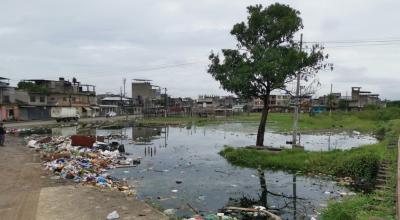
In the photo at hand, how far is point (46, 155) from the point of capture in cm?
2242

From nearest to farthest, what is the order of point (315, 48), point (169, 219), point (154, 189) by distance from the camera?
point (169, 219) < point (154, 189) < point (315, 48)

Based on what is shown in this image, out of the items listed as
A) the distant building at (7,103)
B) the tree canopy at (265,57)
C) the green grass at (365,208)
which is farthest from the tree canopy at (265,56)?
the distant building at (7,103)

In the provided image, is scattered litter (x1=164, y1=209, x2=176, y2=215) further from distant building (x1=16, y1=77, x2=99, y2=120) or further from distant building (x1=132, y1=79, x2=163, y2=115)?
distant building (x1=132, y1=79, x2=163, y2=115)

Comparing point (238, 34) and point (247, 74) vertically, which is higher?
point (238, 34)

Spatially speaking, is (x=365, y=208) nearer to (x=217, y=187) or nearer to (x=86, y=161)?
(x=217, y=187)

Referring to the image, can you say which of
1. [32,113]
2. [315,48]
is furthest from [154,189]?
[32,113]

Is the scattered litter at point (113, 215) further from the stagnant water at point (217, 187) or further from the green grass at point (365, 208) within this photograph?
the green grass at point (365, 208)

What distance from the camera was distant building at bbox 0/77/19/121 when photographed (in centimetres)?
5928

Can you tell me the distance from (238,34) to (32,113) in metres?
53.7

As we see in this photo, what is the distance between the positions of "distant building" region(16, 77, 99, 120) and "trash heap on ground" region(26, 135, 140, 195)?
131ft

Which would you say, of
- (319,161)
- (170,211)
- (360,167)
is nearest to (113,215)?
(170,211)

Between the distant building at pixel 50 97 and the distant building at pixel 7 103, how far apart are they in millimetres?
1616

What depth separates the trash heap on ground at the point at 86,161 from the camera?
16.1 m

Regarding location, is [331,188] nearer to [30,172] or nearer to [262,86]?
[262,86]
